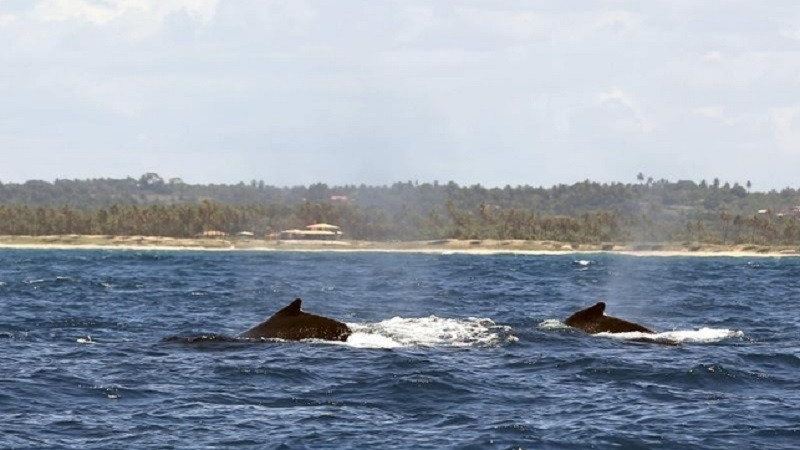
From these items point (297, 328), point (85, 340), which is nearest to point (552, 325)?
point (297, 328)

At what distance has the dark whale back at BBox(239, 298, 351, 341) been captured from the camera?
131 ft

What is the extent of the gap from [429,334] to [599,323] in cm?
561

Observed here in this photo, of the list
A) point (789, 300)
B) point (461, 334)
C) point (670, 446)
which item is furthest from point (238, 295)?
point (670, 446)

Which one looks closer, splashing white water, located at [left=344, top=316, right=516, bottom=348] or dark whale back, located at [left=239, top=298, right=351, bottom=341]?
dark whale back, located at [left=239, top=298, right=351, bottom=341]

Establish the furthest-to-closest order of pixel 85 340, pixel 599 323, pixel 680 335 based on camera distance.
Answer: pixel 680 335 < pixel 599 323 < pixel 85 340

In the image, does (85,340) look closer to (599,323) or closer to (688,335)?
(599,323)

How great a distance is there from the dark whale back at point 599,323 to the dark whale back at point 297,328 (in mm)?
7903

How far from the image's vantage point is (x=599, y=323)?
144ft

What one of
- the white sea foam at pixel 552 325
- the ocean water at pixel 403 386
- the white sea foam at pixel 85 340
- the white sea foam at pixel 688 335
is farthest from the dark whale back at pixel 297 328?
the white sea foam at pixel 688 335

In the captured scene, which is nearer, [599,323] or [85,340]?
[85,340]

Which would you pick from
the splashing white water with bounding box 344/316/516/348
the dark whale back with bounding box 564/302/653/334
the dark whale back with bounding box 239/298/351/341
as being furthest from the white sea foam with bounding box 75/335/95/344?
→ the dark whale back with bounding box 564/302/653/334

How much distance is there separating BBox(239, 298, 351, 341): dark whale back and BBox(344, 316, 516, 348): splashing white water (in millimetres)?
543

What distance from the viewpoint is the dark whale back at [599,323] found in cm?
4341

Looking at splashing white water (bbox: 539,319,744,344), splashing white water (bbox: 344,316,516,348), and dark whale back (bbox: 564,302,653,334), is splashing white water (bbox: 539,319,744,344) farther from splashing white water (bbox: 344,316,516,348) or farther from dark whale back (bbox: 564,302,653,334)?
splashing white water (bbox: 344,316,516,348)
